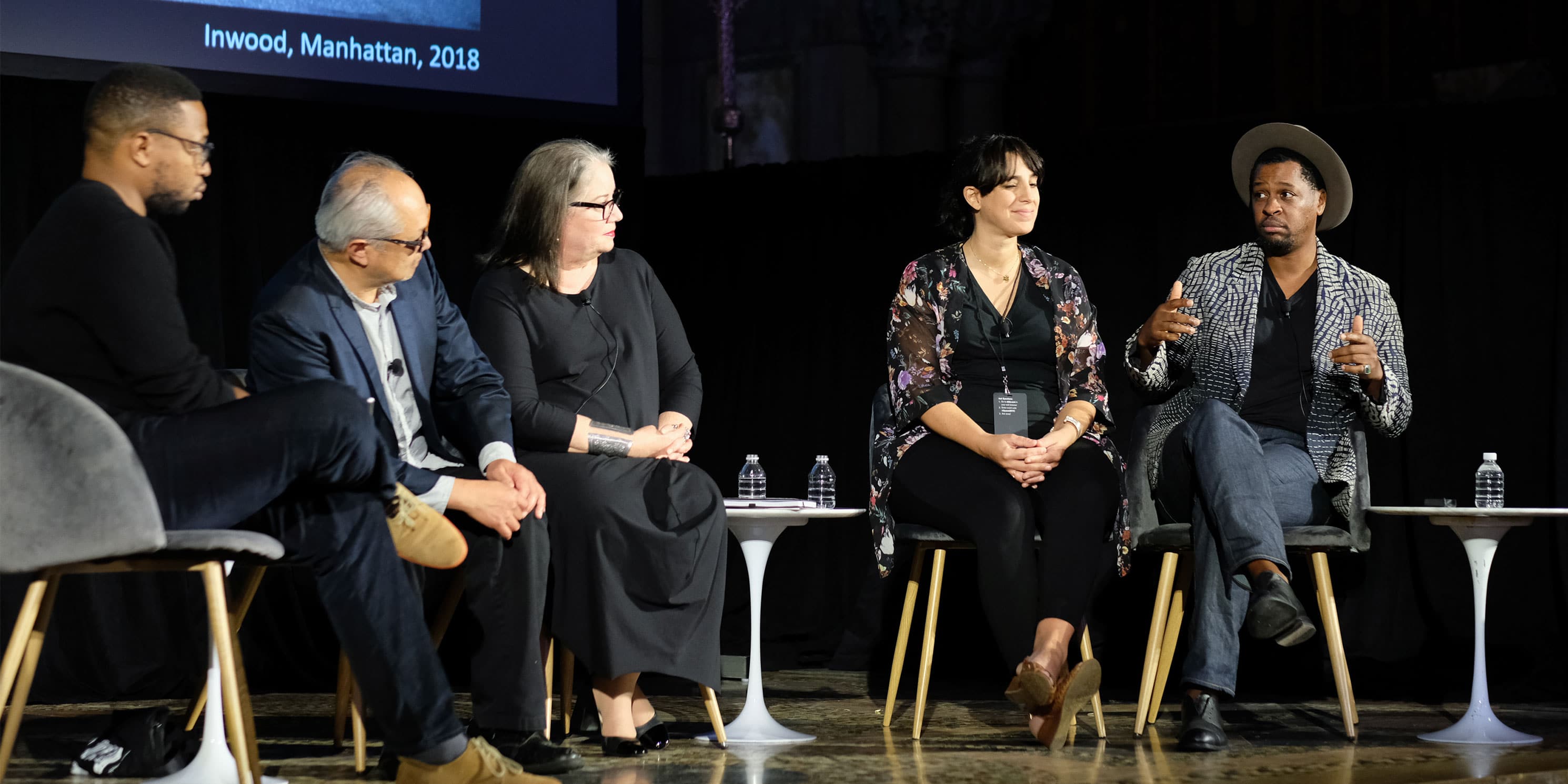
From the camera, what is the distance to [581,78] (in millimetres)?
4953

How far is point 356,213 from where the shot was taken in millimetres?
2729

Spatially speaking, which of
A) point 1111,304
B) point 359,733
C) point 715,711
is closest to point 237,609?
point 359,733

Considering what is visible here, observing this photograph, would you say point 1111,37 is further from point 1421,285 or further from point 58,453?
point 58,453

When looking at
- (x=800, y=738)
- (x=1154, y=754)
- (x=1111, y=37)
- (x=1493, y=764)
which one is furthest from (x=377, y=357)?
(x=1111, y=37)

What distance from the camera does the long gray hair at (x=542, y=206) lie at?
10.4ft

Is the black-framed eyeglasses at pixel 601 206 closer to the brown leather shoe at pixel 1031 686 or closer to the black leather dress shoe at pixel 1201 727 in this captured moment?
the brown leather shoe at pixel 1031 686

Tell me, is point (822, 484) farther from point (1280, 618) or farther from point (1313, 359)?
point (1280, 618)

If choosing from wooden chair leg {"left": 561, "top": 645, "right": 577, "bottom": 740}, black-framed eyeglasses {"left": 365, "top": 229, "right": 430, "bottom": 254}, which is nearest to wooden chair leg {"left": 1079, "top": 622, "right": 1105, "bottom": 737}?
wooden chair leg {"left": 561, "top": 645, "right": 577, "bottom": 740}

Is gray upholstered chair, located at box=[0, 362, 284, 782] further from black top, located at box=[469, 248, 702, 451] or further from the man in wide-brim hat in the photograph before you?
the man in wide-brim hat

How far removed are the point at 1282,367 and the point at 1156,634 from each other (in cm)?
71

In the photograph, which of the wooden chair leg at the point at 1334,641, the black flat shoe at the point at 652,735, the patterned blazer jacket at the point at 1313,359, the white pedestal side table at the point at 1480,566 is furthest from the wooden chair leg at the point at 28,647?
the white pedestal side table at the point at 1480,566

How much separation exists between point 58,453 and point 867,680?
296 cm

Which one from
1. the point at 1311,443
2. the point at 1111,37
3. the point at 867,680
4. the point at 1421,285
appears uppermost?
the point at 1111,37

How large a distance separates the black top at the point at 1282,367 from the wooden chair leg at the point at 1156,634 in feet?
1.40
